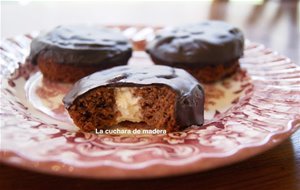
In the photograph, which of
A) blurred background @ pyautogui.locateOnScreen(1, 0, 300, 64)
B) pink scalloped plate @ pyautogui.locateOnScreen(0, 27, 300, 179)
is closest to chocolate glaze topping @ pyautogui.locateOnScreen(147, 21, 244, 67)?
pink scalloped plate @ pyautogui.locateOnScreen(0, 27, 300, 179)

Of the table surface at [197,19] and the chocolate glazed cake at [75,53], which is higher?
the chocolate glazed cake at [75,53]

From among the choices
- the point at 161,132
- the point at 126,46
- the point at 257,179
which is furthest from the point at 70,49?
the point at 257,179

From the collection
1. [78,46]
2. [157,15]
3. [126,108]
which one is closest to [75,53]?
[78,46]

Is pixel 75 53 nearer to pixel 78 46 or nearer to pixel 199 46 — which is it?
pixel 78 46

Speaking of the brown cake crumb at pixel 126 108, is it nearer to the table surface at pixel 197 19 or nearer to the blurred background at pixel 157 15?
the table surface at pixel 197 19

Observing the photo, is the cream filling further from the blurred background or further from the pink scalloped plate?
the blurred background

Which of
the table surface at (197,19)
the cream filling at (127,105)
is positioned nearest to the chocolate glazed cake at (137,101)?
the cream filling at (127,105)
